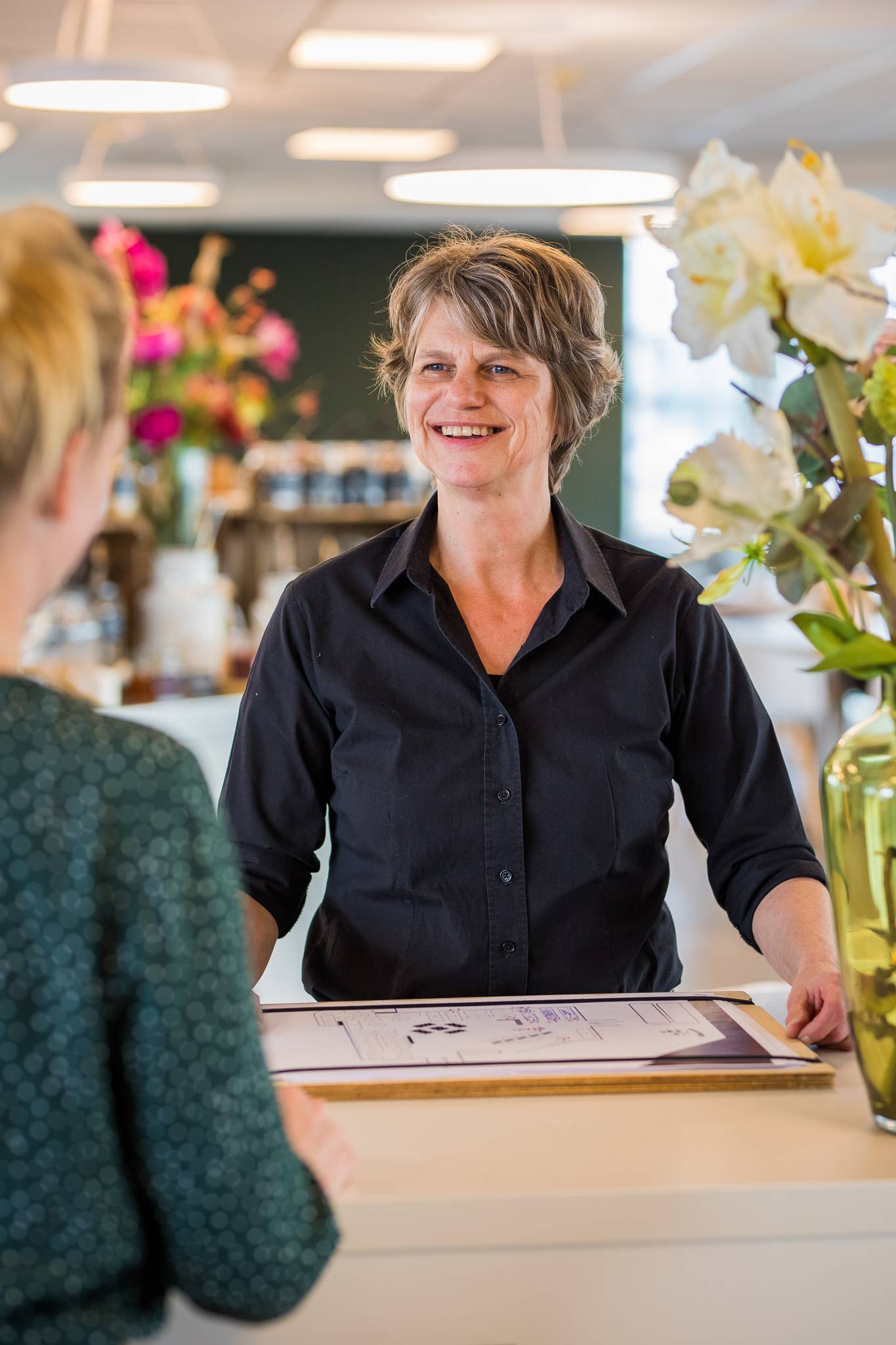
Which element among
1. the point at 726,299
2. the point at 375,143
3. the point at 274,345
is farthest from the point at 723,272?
the point at 375,143

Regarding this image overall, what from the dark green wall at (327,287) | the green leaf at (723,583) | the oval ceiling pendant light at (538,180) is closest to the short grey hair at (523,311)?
the green leaf at (723,583)

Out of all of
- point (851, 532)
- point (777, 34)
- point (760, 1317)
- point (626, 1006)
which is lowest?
point (760, 1317)

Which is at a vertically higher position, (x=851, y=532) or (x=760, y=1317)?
(x=851, y=532)

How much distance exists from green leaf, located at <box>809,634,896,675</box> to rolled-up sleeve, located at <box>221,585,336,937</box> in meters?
0.78

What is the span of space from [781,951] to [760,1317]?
1.83 feet

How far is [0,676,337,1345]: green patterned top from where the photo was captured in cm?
82

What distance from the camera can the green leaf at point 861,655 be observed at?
1168 millimetres

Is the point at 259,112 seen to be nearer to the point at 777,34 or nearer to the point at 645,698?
the point at 777,34

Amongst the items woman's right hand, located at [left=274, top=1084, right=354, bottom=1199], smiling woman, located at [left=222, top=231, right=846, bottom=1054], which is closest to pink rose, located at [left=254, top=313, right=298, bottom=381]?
smiling woman, located at [left=222, top=231, right=846, bottom=1054]

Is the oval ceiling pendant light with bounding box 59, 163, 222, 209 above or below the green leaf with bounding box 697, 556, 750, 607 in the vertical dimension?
above

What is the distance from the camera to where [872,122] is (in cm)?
894

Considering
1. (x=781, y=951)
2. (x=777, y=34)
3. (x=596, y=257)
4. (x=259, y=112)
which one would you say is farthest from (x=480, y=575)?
(x=596, y=257)

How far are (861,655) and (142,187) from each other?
7.01m

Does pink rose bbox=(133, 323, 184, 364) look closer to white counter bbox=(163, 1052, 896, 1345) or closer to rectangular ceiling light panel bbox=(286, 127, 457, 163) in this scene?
white counter bbox=(163, 1052, 896, 1345)
